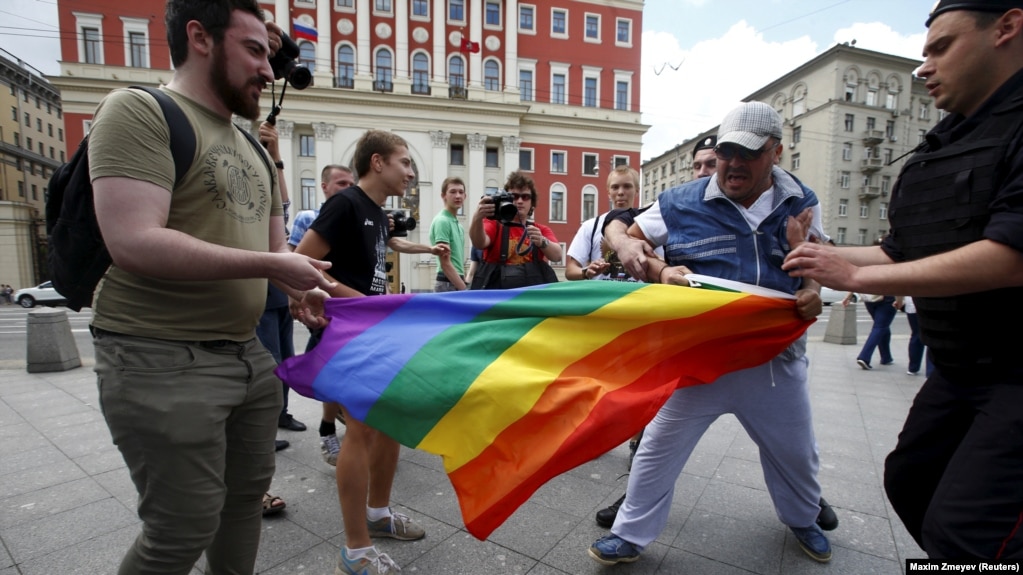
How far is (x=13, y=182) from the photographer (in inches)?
1709

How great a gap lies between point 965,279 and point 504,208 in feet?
9.24

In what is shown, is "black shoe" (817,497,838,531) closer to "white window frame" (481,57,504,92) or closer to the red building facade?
the red building facade

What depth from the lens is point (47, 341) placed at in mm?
6840

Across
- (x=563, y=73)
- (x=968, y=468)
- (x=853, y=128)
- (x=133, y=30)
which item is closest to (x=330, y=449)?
(x=968, y=468)

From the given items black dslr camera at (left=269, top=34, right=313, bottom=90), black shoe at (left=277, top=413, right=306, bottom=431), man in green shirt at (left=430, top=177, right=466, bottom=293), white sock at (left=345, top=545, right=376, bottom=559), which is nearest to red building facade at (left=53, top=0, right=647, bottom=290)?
man in green shirt at (left=430, top=177, right=466, bottom=293)

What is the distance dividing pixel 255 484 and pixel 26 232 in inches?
1730

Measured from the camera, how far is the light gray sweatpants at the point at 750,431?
2398mm

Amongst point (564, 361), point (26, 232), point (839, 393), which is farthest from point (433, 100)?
point (564, 361)

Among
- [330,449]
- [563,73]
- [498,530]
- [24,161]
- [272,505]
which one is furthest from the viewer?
[24,161]

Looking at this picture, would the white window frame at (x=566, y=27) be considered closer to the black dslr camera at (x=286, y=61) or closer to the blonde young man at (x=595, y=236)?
the blonde young man at (x=595, y=236)

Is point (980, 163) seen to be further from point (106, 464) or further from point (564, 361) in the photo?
point (106, 464)

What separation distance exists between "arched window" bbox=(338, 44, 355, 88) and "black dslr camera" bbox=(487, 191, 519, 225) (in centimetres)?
3776

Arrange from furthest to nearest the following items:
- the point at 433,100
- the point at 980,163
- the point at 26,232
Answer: the point at 433,100
the point at 26,232
the point at 980,163

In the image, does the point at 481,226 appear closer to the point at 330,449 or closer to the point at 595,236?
the point at 595,236
